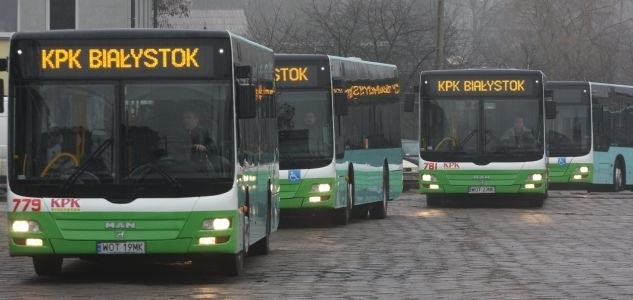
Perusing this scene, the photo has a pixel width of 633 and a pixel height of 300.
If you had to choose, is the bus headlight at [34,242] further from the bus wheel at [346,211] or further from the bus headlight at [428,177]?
the bus headlight at [428,177]

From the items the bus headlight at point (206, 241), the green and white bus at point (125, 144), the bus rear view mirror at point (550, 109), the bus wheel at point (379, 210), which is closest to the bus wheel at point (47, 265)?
the green and white bus at point (125, 144)

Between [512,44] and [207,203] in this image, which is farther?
[512,44]

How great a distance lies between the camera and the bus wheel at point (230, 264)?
15.3m

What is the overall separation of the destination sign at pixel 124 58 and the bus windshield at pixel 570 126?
2542 cm

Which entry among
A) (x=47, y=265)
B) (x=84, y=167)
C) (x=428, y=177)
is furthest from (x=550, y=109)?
(x=84, y=167)

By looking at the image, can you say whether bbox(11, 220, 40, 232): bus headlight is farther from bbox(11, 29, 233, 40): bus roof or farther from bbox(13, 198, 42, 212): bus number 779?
bbox(11, 29, 233, 40): bus roof

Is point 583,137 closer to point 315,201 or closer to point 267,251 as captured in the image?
point 315,201

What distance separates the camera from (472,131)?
30984 mm

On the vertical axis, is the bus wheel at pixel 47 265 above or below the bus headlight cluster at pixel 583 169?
below

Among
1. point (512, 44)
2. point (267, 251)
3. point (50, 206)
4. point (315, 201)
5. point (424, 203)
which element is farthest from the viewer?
→ point (512, 44)

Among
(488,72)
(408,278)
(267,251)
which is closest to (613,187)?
(488,72)

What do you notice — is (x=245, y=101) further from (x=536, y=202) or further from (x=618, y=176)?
(x=618, y=176)

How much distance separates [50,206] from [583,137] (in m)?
26.8

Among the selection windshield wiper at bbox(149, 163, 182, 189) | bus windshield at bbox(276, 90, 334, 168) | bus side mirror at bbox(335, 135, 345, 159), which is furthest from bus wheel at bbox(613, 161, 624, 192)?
windshield wiper at bbox(149, 163, 182, 189)
